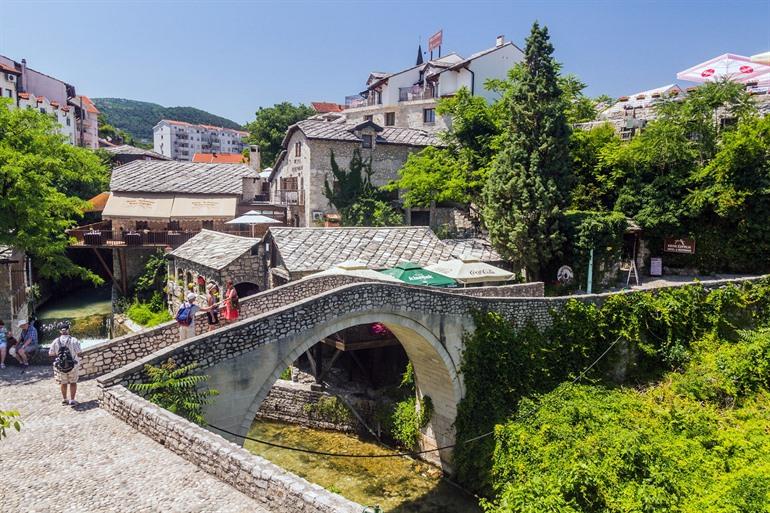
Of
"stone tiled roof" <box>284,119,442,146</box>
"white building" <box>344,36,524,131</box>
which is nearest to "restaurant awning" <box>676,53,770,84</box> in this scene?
"white building" <box>344,36,524,131</box>

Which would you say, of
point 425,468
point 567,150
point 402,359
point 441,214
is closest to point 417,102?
point 441,214

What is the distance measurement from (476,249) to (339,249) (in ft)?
23.0

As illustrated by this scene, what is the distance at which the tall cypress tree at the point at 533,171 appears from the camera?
22.4m

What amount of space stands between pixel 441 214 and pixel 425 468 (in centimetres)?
1846

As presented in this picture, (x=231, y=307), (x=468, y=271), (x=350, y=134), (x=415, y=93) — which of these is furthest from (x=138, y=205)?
(x=415, y=93)

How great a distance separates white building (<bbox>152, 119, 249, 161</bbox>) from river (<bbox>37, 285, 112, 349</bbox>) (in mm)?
81123

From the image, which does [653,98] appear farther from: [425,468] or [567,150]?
[425,468]

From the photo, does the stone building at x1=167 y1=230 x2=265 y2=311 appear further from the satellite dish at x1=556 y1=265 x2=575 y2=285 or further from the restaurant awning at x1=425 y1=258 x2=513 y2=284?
the satellite dish at x1=556 y1=265 x2=575 y2=285

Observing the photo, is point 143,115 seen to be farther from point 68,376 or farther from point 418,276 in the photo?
point 68,376

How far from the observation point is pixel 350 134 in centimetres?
3209

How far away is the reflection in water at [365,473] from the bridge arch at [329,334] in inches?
40.4

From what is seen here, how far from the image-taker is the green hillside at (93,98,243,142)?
156 metres

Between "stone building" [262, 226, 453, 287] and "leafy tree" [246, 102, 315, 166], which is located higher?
"leafy tree" [246, 102, 315, 166]

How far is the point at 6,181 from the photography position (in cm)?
1521
